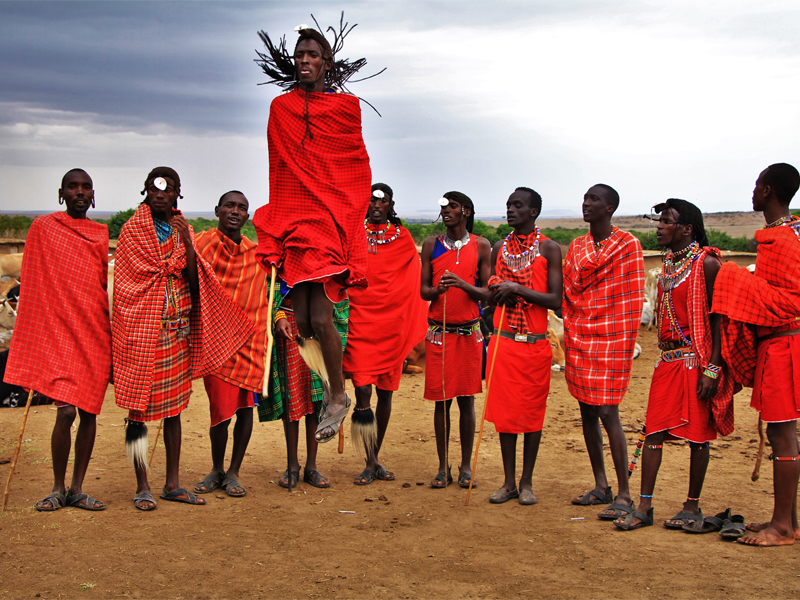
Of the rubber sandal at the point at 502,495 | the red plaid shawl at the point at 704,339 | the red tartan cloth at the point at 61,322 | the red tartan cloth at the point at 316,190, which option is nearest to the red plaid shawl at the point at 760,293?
the red plaid shawl at the point at 704,339

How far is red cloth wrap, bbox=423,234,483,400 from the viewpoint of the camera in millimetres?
5902

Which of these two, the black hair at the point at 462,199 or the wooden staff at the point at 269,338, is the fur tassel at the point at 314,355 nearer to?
the wooden staff at the point at 269,338

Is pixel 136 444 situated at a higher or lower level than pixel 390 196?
lower

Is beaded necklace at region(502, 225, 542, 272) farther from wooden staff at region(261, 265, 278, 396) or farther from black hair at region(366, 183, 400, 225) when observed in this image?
wooden staff at region(261, 265, 278, 396)

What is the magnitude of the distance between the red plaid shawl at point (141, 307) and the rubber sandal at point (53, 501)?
812 millimetres

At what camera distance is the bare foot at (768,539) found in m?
4.36

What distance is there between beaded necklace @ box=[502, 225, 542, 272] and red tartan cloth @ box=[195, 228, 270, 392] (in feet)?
6.67

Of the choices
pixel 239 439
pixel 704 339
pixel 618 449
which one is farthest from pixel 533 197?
pixel 239 439

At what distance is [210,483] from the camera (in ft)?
18.4

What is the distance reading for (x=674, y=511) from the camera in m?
5.28

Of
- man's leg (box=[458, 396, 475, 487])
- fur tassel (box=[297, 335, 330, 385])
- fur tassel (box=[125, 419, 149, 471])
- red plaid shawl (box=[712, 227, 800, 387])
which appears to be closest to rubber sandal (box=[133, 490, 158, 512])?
fur tassel (box=[125, 419, 149, 471])

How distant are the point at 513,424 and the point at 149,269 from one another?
3.04m

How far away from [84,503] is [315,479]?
71.8 inches

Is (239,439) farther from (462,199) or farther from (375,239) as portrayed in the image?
(462,199)
